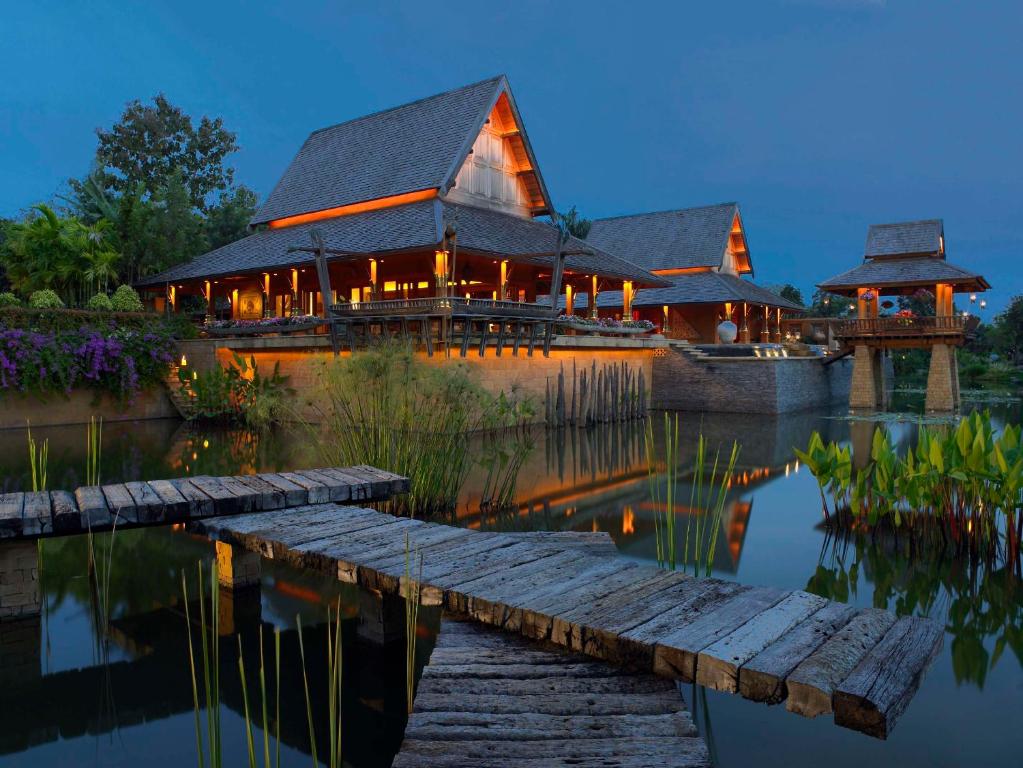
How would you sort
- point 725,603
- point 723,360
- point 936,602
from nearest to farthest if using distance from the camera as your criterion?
point 725,603
point 936,602
point 723,360

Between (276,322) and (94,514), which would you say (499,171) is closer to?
(276,322)

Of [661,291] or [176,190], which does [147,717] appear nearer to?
[176,190]

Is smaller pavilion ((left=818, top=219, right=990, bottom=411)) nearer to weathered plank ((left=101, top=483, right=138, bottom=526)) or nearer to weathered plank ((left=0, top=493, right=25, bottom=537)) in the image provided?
weathered plank ((left=101, top=483, right=138, bottom=526))

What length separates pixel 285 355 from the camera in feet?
62.5

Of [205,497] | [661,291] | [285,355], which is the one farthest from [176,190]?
[205,497]

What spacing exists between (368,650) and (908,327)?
21.3 meters

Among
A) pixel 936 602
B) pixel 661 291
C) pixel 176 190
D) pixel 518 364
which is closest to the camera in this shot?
pixel 936 602

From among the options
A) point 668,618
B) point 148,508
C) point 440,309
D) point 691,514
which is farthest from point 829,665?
point 440,309

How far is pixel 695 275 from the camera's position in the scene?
96.4 ft

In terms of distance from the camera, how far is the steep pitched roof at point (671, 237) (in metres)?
30.1

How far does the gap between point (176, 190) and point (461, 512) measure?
2137cm

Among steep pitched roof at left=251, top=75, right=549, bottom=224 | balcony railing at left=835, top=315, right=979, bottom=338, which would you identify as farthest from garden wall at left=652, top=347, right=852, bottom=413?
steep pitched roof at left=251, top=75, right=549, bottom=224

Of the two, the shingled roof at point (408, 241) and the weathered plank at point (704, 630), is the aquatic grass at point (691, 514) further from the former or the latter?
the shingled roof at point (408, 241)

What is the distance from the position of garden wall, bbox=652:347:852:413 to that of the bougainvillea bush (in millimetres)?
13804
